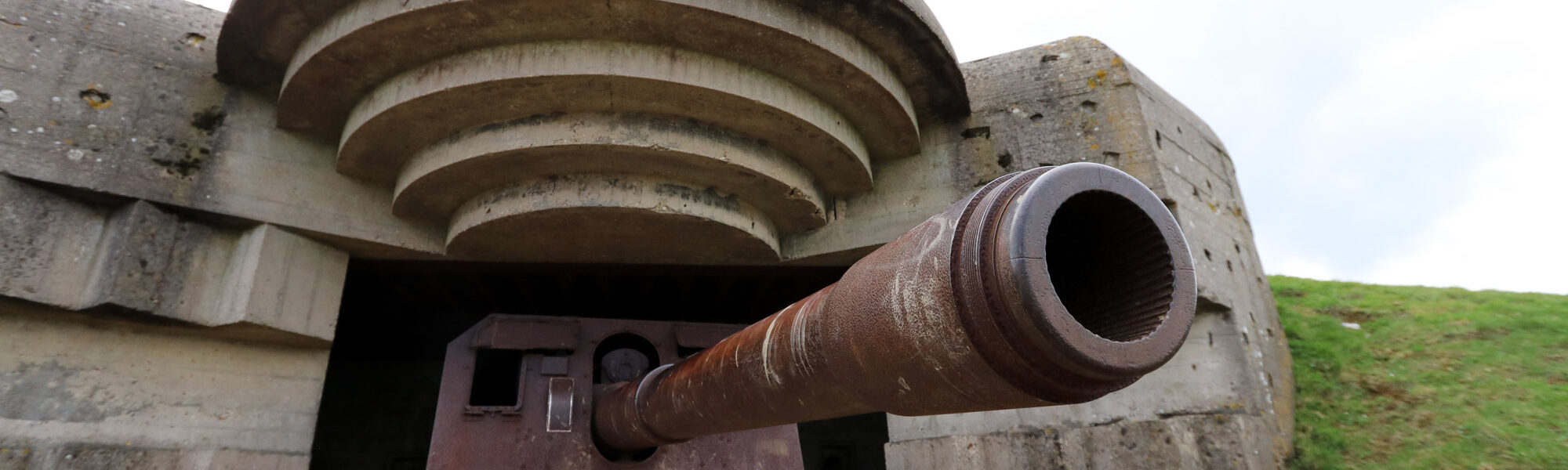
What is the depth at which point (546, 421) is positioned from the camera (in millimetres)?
3973

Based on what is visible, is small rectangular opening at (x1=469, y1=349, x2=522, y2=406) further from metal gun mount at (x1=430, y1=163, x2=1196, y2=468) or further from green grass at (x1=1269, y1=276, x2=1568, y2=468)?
green grass at (x1=1269, y1=276, x2=1568, y2=468)

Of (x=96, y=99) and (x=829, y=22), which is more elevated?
(x=829, y=22)

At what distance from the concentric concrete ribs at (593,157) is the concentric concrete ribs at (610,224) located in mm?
72

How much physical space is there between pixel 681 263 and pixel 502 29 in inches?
79.9

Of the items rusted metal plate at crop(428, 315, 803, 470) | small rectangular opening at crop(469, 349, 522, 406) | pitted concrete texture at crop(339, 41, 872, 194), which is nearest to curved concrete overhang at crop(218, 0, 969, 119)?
pitted concrete texture at crop(339, 41, 872, 194)

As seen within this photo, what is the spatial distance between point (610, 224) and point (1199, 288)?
3339 mm

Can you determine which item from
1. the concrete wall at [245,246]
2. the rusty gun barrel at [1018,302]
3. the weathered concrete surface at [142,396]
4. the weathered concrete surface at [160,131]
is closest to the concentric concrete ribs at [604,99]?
the weathered concrete surface at [160,131]

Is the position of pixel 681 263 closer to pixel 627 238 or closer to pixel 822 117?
pixel 627 238

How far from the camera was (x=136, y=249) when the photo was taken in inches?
165

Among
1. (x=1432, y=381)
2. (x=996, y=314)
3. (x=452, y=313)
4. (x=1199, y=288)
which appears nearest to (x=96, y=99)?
(x=452, y=313)

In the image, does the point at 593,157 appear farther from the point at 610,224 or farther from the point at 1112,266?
the point at 1112,266

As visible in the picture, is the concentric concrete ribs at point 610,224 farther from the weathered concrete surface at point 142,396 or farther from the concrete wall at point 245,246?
the weathered concrete surface at point 142,396

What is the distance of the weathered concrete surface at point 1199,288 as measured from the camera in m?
4.18

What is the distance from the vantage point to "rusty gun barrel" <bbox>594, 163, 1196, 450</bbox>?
1.10 m
